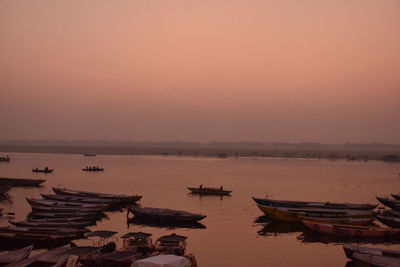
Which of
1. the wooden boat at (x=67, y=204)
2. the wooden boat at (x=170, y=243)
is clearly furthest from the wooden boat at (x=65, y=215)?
the wooden boat at (x=170, y=243)

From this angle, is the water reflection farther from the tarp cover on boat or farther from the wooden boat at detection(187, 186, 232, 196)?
the wooden boat at detection(187, 186, 232, 196)

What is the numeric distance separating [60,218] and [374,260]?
22081mm

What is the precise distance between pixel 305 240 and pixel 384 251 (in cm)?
823

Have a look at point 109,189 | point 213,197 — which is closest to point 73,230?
point 213,197

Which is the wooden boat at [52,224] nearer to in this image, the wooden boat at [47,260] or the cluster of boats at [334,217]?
the wooden boat at [47,260]

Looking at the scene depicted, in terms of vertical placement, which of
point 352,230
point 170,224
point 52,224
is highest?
point 52,224

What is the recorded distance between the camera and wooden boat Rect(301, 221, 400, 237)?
3166 centimetres

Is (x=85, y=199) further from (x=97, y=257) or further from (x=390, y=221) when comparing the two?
(x=390, y=221)

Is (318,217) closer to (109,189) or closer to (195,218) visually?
(195,218)

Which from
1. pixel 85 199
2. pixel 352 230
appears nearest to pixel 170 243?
pixel 352 230

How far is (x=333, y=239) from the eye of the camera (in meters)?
31.6

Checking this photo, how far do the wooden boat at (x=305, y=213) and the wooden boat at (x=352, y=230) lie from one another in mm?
3723

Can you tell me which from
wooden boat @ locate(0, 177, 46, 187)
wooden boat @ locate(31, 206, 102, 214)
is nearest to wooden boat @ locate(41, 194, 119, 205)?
wooden boat @ locate(31, 206, 102, 214)

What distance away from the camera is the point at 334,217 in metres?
36.0
